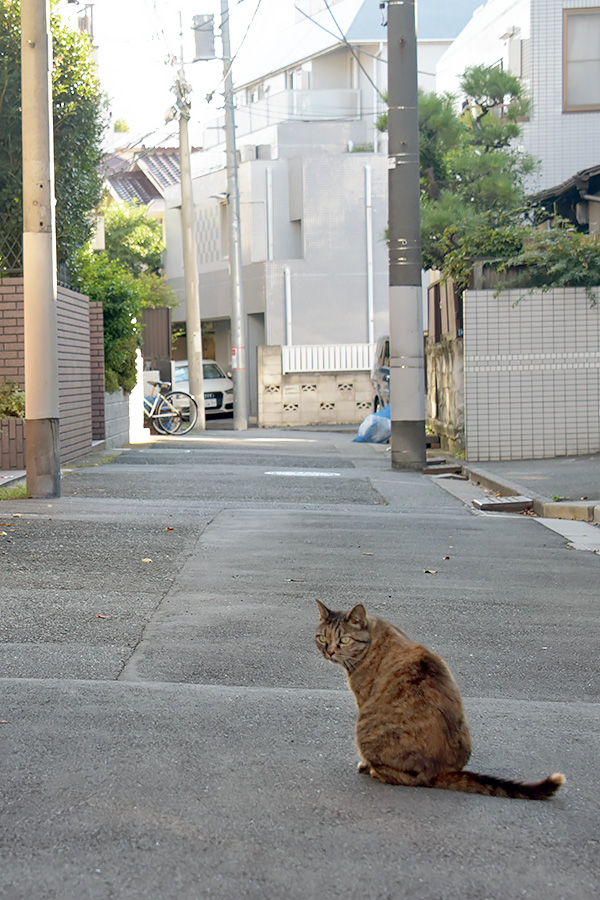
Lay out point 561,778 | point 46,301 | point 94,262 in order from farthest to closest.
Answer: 1. point 94,262
2. point 46,301
3. point 561,778

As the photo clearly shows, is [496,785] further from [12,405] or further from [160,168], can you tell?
[160,168]

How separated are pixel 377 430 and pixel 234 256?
29.4ft

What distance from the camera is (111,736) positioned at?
3.54 meters

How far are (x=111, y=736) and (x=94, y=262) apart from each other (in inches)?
606

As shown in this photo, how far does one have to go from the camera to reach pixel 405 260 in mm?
13945

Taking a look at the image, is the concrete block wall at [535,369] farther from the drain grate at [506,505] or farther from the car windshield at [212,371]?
the car windshield at [212,371]

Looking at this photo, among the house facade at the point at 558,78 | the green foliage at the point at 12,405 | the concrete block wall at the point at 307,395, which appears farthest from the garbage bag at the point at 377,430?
the concrete block wall at the point at 307,395

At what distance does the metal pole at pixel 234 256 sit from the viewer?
87.0 feet

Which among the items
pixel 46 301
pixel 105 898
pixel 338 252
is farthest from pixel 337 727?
pixel 338 252

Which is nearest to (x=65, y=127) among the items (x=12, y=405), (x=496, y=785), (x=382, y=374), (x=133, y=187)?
(x=12, y=405)

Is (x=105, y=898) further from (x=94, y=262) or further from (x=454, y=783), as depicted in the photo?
(x=94, y=262)

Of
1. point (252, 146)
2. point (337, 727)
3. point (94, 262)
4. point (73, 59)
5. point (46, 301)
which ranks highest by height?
point (252, 146)

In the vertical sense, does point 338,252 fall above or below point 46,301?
above

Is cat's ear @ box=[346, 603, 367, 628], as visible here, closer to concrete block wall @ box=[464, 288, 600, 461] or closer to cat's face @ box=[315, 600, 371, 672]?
cat's face @ box=[315, 600, 371, 672]
